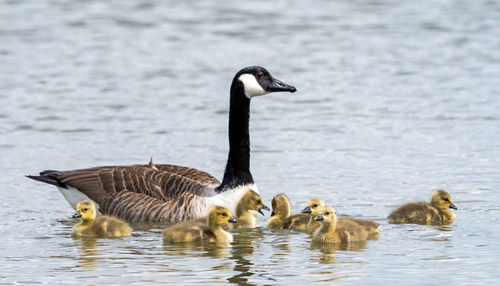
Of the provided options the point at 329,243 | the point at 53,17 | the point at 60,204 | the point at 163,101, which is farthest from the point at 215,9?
the point at 329,243

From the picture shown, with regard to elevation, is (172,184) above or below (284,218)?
above

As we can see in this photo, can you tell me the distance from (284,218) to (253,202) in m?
0.43

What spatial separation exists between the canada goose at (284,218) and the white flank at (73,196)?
2.25 meters

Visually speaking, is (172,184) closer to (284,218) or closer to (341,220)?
(284,218)

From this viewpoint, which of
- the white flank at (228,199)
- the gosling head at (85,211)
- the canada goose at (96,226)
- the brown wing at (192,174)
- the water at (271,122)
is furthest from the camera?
the brown wing at (192,174)

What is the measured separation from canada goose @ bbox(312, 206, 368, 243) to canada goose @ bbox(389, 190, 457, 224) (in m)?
0.97

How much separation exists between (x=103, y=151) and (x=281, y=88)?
162 inches

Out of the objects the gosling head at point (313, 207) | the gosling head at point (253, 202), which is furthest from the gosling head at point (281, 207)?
the gosling head at point (313, 207)

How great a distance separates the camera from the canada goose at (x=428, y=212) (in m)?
12.4

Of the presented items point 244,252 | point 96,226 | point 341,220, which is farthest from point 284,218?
point 96,226

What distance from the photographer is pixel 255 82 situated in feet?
43.8

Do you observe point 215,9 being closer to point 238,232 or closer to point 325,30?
point 325,30

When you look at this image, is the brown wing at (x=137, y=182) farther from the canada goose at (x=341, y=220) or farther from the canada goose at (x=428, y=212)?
the canada goose at (x=428, y=212)

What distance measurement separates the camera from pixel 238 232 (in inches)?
487
